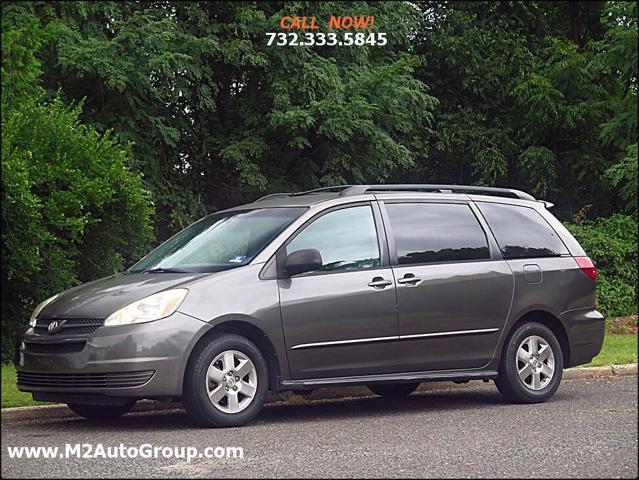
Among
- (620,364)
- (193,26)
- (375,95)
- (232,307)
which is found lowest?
(620,364)

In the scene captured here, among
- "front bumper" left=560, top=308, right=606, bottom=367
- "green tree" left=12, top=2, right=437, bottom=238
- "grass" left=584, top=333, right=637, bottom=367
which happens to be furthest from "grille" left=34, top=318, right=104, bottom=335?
"green tree" left=12, top=2, right=437, bottom=238

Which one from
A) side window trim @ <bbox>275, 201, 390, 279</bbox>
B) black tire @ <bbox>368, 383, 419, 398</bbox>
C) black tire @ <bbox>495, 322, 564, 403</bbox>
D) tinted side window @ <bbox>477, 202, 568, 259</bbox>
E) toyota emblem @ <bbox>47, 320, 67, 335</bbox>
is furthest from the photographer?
black tire @ <bbox>368, 383, 419, 398</bbox>

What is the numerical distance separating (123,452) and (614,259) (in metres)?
15.3

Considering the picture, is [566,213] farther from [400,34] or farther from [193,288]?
[193,288]

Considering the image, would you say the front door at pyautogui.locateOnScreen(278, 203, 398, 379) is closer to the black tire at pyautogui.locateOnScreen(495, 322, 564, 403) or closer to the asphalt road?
the asphalt road

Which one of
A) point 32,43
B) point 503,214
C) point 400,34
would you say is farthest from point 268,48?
point 503,214

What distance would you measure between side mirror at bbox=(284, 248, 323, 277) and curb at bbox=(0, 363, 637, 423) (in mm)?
1992

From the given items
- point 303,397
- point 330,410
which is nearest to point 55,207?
point 303,397

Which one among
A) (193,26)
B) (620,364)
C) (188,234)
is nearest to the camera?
(188,234)

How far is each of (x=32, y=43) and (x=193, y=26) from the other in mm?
5551

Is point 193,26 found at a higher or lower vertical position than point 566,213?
higher

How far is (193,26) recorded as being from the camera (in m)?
19.2

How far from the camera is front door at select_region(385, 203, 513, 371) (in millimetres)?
10344

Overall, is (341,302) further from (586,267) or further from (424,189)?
(586,267)
